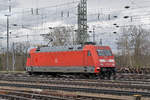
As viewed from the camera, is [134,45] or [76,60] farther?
[134,45]

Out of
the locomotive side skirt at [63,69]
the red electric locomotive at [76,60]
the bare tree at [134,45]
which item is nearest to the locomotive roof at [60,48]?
the red electric locomotive at [76,60]

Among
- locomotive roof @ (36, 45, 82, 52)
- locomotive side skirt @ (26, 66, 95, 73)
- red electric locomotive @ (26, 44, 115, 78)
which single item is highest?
locomotive roof @ (36, 45, 82, 52)

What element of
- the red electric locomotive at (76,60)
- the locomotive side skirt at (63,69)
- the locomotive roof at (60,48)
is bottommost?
the locomotive side skirt at (63,69)

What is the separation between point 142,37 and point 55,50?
3066 cm

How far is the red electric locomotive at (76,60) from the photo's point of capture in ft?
86.3

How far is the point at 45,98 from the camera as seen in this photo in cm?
1510

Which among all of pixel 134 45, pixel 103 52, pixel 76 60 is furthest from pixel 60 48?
pixel 134 45

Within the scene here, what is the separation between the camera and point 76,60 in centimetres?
2805

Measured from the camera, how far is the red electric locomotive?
26312mm

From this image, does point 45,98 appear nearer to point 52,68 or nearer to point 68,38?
point 52,68

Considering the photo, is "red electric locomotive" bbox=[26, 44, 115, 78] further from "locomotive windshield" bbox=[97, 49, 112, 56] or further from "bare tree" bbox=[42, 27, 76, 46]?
"bare tree" bbox=[42, 27, 76, 46]

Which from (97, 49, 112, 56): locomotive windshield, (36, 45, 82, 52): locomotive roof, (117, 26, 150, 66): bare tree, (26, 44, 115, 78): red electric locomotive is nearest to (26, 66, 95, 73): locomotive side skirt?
(26, 44, 115, 78): red electric locomotive

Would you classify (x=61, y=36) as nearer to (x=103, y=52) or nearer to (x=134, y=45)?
(x=134, y=45)

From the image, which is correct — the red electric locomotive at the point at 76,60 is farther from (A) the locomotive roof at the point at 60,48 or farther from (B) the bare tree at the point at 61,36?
(B) the bare tree at the point at 61,36
